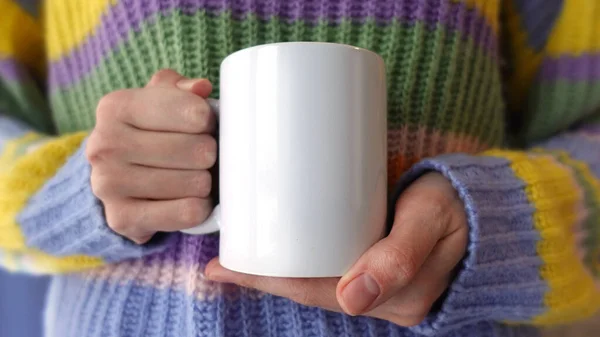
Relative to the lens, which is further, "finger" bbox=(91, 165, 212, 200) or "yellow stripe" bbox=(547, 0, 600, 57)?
"yellow stripe" bbox=(547, 0, 600, 57)

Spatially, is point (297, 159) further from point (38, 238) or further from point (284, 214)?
point (38, 238)

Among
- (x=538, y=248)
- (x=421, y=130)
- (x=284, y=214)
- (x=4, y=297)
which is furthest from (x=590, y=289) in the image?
(x=4, y=297)

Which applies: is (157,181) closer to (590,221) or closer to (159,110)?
(159,110)

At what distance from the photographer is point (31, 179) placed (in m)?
0.54

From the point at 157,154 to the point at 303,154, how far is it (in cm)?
12

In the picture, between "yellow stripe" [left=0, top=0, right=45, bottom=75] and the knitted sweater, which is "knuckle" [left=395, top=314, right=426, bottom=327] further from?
"yellow stripe" [left=0, top=0, right=45, bottom=75]

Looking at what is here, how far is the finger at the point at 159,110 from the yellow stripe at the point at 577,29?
43 centimetres

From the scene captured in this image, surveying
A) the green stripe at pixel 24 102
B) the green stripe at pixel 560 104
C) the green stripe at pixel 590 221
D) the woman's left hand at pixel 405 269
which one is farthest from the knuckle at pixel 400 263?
the green stripe at pixel 24 102

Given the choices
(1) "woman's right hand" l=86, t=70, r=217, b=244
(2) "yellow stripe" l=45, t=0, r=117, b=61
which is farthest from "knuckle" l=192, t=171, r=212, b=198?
(2) "yellow stripe" l=45, t=0, r=117, b=61

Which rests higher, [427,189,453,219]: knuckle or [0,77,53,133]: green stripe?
[427,189,453,219]: knuckle

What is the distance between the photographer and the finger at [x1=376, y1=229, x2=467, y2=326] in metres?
0.41

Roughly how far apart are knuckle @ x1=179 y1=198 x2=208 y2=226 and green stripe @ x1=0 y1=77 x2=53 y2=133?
0.39 meters

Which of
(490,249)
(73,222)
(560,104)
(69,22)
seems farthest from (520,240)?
(69,22)

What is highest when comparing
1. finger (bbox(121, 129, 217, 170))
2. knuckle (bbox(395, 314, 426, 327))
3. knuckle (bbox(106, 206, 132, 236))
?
finger (bbox(121, 129, 217, 170))
